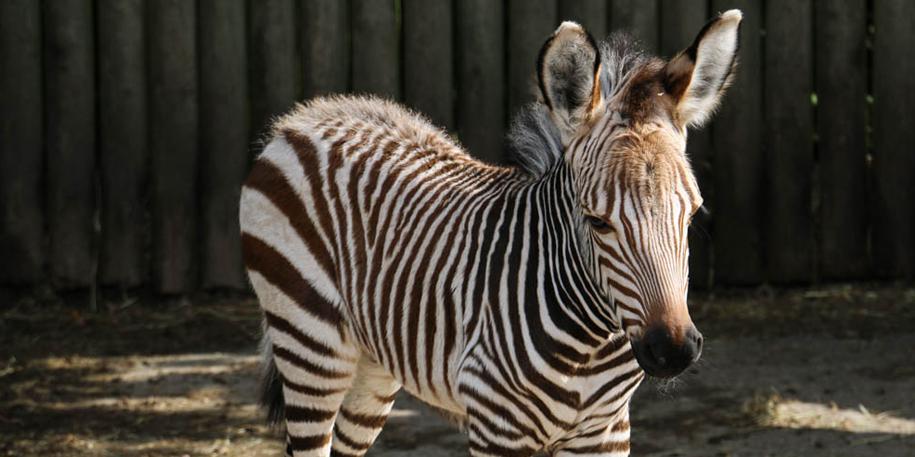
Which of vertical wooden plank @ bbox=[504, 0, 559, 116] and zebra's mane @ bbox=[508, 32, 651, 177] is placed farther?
vertical wooden plank @ bbox=[504, 0, 559, 116]

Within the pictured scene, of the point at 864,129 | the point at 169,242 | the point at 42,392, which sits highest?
the point at 864,129

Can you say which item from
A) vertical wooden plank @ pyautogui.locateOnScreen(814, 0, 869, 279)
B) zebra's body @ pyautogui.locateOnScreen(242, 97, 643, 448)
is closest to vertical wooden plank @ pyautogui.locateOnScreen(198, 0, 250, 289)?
zebra's body @ pyautogui.locateOnScreen(242, 97, 643, 448)

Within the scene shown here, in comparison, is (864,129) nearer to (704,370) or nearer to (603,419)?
(704,370)

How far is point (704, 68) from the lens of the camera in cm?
382

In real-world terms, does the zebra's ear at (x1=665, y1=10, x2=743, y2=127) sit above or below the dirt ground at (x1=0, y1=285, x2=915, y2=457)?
above

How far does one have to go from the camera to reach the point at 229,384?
24.0ft

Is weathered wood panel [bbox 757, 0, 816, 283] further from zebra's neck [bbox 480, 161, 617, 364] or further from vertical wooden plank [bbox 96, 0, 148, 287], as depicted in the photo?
zebra's neck [bbox 480, 161, 617, 364]

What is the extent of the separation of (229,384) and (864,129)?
4.23m

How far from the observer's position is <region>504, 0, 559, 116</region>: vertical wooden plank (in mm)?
8594

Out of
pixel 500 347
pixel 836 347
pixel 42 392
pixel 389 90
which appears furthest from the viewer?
pixel 389 90

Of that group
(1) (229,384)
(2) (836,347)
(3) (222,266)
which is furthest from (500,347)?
(3) (222,266)

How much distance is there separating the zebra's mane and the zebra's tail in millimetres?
1192

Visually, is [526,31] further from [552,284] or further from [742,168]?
[552,284]

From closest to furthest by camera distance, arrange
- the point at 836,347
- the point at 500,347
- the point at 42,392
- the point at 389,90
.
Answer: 1. the point at 500,347
2. the point at 42,392
3. the point at 836,347
4. the point at 389,90
